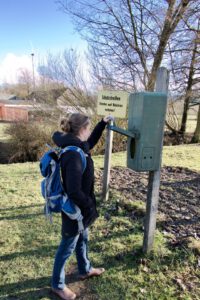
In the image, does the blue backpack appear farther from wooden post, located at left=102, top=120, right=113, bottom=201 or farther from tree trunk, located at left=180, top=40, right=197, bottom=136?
tree trunk, located at left=180, top=40, right=197, bottom=136

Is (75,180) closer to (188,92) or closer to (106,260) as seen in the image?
(106,260)

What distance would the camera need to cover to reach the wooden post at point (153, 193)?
8.45ft

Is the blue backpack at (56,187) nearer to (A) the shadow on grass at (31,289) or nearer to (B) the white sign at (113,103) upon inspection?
(A) the shadow on grass at (31,289)

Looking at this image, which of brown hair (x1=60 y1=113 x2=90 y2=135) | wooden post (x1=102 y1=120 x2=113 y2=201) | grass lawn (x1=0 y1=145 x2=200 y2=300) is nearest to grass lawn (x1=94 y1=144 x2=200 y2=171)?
wooden post (x1=102 y1=120 x2=113 y2=201)

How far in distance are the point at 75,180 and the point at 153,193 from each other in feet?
3.44

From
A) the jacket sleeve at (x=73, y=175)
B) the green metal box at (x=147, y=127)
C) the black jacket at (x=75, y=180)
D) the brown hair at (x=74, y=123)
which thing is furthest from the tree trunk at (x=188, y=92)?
the jacket sleeve at (x=73, y=175)

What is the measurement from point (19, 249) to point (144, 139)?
1.98 meters

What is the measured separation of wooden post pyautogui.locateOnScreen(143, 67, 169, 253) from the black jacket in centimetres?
69

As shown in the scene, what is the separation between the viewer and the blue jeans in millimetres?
2307

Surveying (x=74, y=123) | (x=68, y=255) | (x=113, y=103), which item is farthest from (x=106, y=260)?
(x=113, y=103)

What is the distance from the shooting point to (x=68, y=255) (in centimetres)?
235

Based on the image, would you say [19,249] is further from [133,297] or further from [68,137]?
[68,137]

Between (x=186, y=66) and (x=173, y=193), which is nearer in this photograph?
(x=173, y=193)

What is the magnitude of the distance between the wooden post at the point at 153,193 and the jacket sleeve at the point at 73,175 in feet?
2.92
